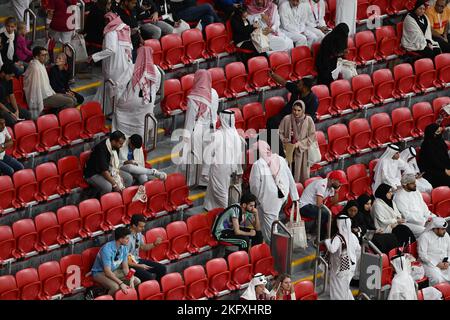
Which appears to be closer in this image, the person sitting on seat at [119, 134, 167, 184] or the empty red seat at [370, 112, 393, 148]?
the person sitting on seat at [119, 134, 167, 184]

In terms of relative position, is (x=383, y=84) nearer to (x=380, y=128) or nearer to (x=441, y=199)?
(x=380, y=128)

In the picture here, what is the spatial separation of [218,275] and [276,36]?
4.57 metres

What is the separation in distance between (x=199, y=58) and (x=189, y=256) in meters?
3.45

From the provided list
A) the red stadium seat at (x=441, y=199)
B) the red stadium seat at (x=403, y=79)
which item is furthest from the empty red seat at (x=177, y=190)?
the red stadium seat at (x=403, y=79)

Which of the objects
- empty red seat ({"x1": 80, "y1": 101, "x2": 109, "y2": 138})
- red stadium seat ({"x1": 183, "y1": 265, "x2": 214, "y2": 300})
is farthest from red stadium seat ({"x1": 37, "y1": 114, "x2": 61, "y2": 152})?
red stadium seat ({"x1": 183, "y1": 265, "x2": 214, "y2": 300})

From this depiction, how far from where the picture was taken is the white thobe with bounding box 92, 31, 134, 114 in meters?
20.7

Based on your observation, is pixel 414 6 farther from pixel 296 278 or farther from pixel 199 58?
pixel 296 278

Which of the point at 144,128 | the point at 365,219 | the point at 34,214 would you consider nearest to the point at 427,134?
the point at 365,219

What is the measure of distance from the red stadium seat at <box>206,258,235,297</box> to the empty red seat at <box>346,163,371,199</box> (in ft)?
8.61

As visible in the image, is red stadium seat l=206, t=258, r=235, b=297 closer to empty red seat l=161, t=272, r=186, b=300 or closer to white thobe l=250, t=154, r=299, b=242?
empty red seat l=161, t=272, r=186, b=300

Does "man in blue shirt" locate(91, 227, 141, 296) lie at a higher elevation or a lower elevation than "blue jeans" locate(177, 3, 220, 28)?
lower

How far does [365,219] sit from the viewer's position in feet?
67.0

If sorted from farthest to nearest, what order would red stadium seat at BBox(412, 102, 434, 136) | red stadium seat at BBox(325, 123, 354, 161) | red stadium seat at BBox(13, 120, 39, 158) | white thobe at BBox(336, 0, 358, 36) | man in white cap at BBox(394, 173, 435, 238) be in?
white thobe at BBox(336, 0, 358, 36), red stadium seat at BBox(412, 102, 434, 136), red stadium seat at BBox(325, 123, 354, 161), man in white cap at BBox(394, 173, 435, 238), red stadium seat at BBox(13, 120, 39, 158)

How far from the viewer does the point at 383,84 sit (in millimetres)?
22688
